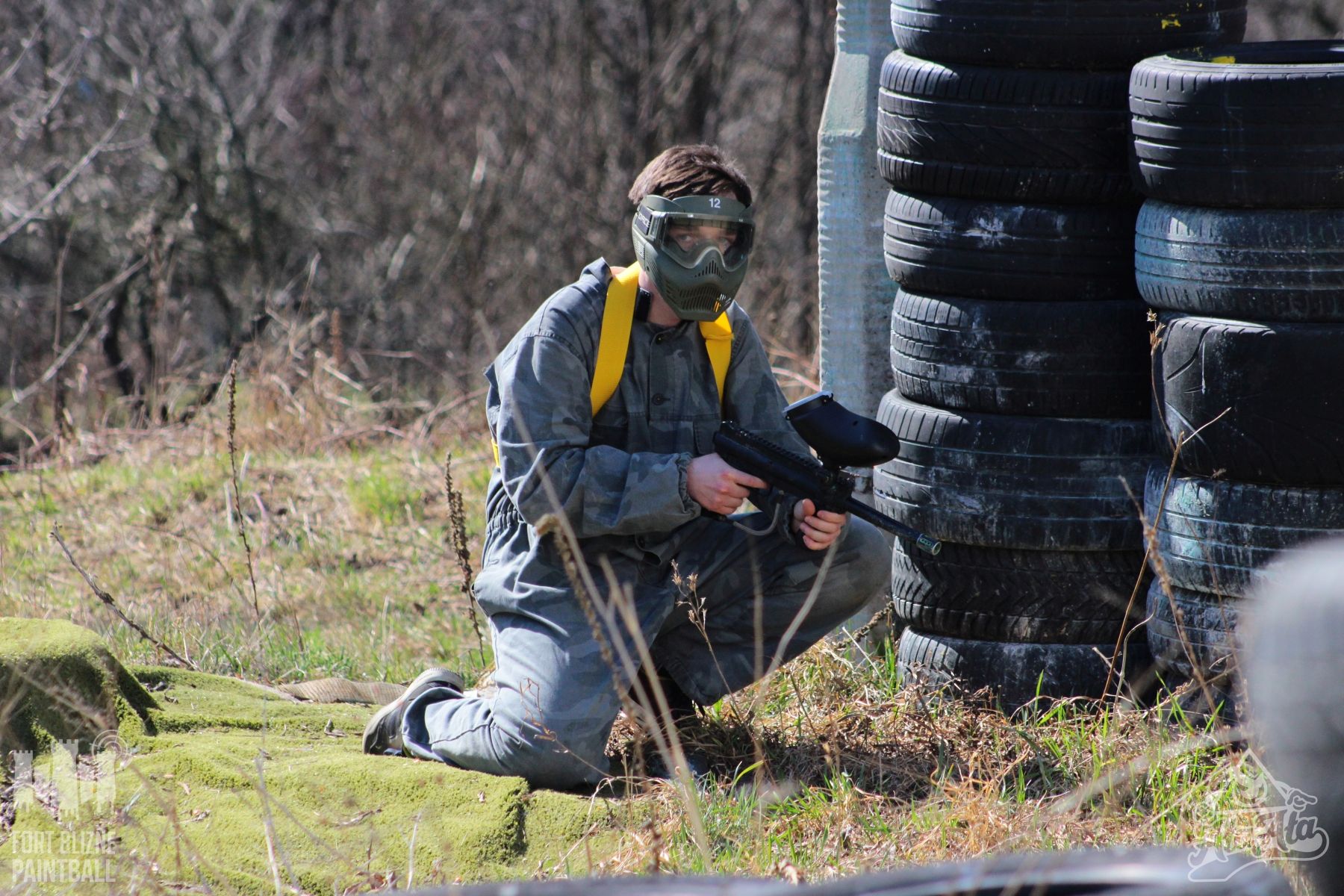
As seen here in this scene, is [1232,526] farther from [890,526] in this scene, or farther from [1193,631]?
[890,526]

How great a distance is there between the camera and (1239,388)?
332 cm

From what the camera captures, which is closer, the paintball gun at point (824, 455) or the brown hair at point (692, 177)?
the paintball gun at point (824, 455)

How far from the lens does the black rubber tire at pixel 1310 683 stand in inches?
64.5

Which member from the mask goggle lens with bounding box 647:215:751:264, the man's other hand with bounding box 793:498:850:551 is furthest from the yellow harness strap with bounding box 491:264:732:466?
the man's other hand with bounding box 793:498:850:551

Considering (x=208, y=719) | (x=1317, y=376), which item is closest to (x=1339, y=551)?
(x=1317, y=376)

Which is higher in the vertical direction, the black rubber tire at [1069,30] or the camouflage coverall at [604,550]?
the black rubber tire at [1069,30]

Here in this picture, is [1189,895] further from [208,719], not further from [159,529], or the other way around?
[159,529]

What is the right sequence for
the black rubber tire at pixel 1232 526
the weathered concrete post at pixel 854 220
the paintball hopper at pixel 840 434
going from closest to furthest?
1. the black rubber tire at pixel 1232 526
2. the paintball hopper at pixel 840 434
3. the weathered concrete post at pixel 854 220

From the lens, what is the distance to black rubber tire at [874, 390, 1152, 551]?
3.74 m

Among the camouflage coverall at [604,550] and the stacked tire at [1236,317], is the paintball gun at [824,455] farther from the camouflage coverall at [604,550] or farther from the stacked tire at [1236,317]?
the stacked tire at [1236,317]

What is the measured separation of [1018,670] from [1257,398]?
103 centimetres

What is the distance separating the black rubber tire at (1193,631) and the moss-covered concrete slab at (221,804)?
5.06ft

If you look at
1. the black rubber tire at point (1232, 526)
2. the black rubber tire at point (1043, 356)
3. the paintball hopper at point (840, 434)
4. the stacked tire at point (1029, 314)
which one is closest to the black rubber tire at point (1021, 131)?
the stacked tire at point (1029, 314)

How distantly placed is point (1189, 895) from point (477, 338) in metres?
11.0
